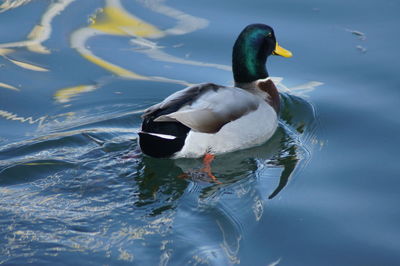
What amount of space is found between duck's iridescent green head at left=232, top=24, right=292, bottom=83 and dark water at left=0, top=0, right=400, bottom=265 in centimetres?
52

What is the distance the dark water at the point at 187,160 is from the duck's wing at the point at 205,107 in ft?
1.16

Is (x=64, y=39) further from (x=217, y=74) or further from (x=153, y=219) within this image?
(x=153, y=219)

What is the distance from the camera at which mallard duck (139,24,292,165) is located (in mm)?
6250

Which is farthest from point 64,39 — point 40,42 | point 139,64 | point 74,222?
point 74,222

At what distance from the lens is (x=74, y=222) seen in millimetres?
5336

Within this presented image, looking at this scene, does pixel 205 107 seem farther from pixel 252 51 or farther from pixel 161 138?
pixel 252 51

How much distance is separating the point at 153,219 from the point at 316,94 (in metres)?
3.02

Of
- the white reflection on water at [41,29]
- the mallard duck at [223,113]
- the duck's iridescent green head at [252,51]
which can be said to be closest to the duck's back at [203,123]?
the mallard duck at [223,113]

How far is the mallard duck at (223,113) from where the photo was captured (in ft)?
20.5

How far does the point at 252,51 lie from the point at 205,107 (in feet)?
3.74

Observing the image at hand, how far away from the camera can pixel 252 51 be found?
741 cm

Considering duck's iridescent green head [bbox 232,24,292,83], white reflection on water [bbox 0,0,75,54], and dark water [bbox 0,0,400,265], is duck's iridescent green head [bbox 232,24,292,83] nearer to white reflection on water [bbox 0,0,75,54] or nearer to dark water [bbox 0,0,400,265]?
dark water [bbox 0,0,400,265]

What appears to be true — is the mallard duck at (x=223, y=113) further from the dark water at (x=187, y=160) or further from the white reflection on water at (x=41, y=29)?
the white reflection on water at (x=41, y=29)

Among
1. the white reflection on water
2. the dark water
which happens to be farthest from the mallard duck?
the white reflection on water
